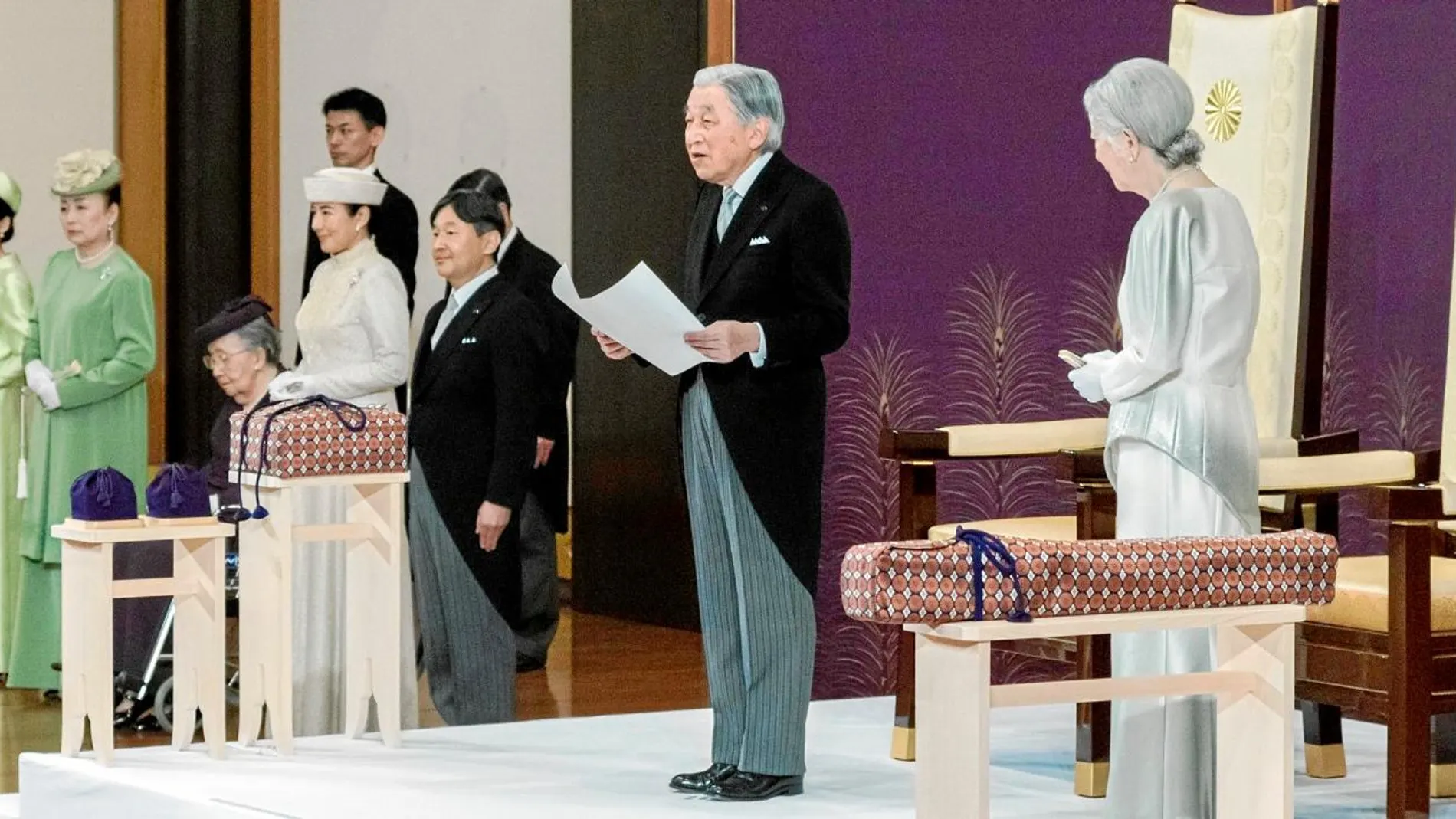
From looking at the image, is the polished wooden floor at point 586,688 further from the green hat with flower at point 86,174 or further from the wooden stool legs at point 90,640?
the green hat with flower at point 86,174

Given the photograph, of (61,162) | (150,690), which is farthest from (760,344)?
(61,162)

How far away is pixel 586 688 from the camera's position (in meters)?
6.43

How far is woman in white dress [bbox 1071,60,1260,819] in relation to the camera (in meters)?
3.53

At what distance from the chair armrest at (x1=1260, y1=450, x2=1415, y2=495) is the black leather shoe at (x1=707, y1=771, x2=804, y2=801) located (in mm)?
957

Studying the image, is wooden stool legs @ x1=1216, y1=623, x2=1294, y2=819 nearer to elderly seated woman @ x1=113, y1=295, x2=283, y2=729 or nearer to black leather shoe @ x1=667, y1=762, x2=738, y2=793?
black leather shoe @ x1=667, y1=762, x2=738, y2=793

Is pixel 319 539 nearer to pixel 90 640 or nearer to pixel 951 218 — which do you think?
pixel 90 640

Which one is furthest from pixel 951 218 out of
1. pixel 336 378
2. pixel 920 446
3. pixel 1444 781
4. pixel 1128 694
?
pixel 1128 694

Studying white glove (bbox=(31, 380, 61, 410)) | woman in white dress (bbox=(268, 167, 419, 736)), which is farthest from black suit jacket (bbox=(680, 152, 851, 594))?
white glove (bbox=(31, 380, 61, 410))

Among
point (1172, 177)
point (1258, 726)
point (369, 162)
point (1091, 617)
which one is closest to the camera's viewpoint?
point (1091, 617)

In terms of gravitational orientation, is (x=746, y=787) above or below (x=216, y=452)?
below

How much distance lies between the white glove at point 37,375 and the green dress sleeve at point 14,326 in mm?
139

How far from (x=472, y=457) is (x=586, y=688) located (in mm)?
1525

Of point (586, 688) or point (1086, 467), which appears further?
point (586, 688)

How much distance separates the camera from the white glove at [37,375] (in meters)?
6.32
